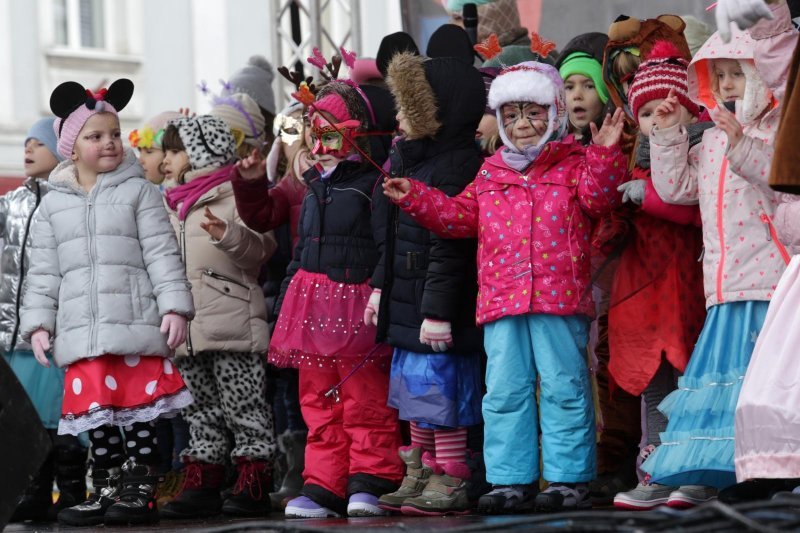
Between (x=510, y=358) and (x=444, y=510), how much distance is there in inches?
25.8

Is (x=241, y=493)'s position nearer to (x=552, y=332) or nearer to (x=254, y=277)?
(x=254, y=277)

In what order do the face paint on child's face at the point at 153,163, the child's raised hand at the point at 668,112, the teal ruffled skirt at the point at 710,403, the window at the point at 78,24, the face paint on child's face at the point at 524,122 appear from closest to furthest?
the teal ruffled skirt at the point at 710,403 < the child's raised hand at the point at 668,112 < the face paint on child's face at the point at 524,122 < the face paint on child's face at the point at 153,163 < the window at the point at 78,24

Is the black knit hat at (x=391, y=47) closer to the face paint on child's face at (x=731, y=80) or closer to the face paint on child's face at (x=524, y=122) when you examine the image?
the face paint on child's face at (x=524, y=122)

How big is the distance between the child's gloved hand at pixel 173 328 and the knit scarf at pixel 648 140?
191 centimetres

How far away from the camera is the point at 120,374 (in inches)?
238

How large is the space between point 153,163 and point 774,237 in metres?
3.74

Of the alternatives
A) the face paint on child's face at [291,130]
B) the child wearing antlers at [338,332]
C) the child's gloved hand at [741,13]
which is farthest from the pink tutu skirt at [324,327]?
the child's gloved hand at [741,13]

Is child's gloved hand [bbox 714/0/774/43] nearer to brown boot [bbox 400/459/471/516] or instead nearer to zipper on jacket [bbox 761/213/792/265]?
zipper on jacket [bbox 761/213/792/265]

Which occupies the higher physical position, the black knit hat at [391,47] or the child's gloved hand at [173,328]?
the black knit hat at [391,47]

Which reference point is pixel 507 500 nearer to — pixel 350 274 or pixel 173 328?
pixel 350 274

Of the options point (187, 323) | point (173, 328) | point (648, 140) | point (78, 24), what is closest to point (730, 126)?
point (648, 140)

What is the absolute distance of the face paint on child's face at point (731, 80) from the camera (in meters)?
5.13

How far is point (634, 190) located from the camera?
5.39 meters

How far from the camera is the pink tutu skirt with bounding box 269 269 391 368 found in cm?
611
